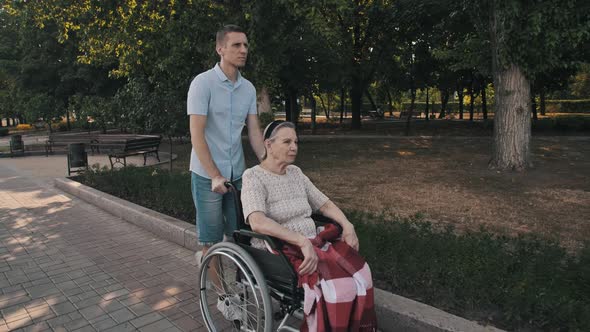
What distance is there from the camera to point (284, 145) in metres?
2.58

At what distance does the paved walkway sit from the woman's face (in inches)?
59.7

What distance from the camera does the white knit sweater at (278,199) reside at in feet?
8.35

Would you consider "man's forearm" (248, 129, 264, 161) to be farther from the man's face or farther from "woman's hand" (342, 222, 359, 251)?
"woman's hand" (342, 222, 359, 251)

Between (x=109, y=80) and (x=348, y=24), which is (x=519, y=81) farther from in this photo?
(x=109, y=80)

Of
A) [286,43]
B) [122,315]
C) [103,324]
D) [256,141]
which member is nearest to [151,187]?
[122,315]

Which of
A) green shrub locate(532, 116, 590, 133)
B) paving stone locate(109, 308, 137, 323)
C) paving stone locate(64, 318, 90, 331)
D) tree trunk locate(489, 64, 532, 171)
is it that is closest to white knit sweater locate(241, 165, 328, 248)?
paving stone locate(109, 308, 137, 323)

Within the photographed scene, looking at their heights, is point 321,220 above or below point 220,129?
below

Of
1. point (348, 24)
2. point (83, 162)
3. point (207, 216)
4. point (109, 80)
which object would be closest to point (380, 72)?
point (348, 24)

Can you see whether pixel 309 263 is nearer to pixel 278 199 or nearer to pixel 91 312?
pixel 278 199

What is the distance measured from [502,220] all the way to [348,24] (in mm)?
16234

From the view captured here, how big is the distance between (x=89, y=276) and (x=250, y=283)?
253 cm

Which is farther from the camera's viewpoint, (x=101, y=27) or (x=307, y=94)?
(x=307, y=94)

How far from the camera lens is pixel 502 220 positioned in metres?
5.65

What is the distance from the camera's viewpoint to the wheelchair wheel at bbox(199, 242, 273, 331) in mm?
2404
